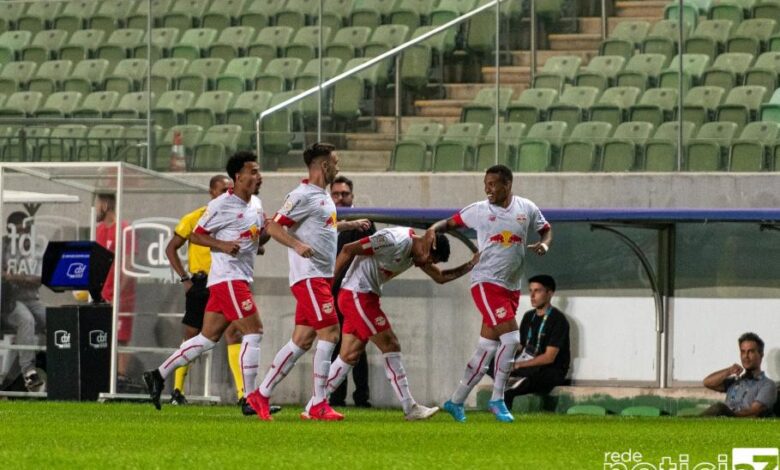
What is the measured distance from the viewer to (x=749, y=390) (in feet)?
50.7

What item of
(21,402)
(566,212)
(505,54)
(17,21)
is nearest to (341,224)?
(566,212)

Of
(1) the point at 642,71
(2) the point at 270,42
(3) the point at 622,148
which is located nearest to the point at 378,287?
(3) the point at 622,148

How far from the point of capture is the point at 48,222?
18359mm

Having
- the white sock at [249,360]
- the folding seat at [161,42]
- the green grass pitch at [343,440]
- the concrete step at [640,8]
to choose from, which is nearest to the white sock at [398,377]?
the green grass pitch at [343,440]

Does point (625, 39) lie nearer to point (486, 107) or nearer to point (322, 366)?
point (486, 107)

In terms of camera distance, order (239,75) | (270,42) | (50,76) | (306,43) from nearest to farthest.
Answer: (306,43) → (239,75) → (270,42) → (50,76)

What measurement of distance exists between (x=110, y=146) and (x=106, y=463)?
1120 cm

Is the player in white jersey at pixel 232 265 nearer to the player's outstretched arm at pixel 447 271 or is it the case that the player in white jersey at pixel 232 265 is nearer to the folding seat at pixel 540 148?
Result: the player's outstretched arm at pixel 447 271

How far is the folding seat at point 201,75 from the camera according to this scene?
20.5 m

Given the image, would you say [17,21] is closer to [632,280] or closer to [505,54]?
[505,54]

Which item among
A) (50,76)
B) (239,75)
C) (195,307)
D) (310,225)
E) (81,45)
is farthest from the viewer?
(81,45)

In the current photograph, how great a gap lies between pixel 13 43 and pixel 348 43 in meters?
5.51

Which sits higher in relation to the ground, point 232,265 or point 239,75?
point 239,75

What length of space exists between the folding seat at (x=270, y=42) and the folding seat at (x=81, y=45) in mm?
2263
